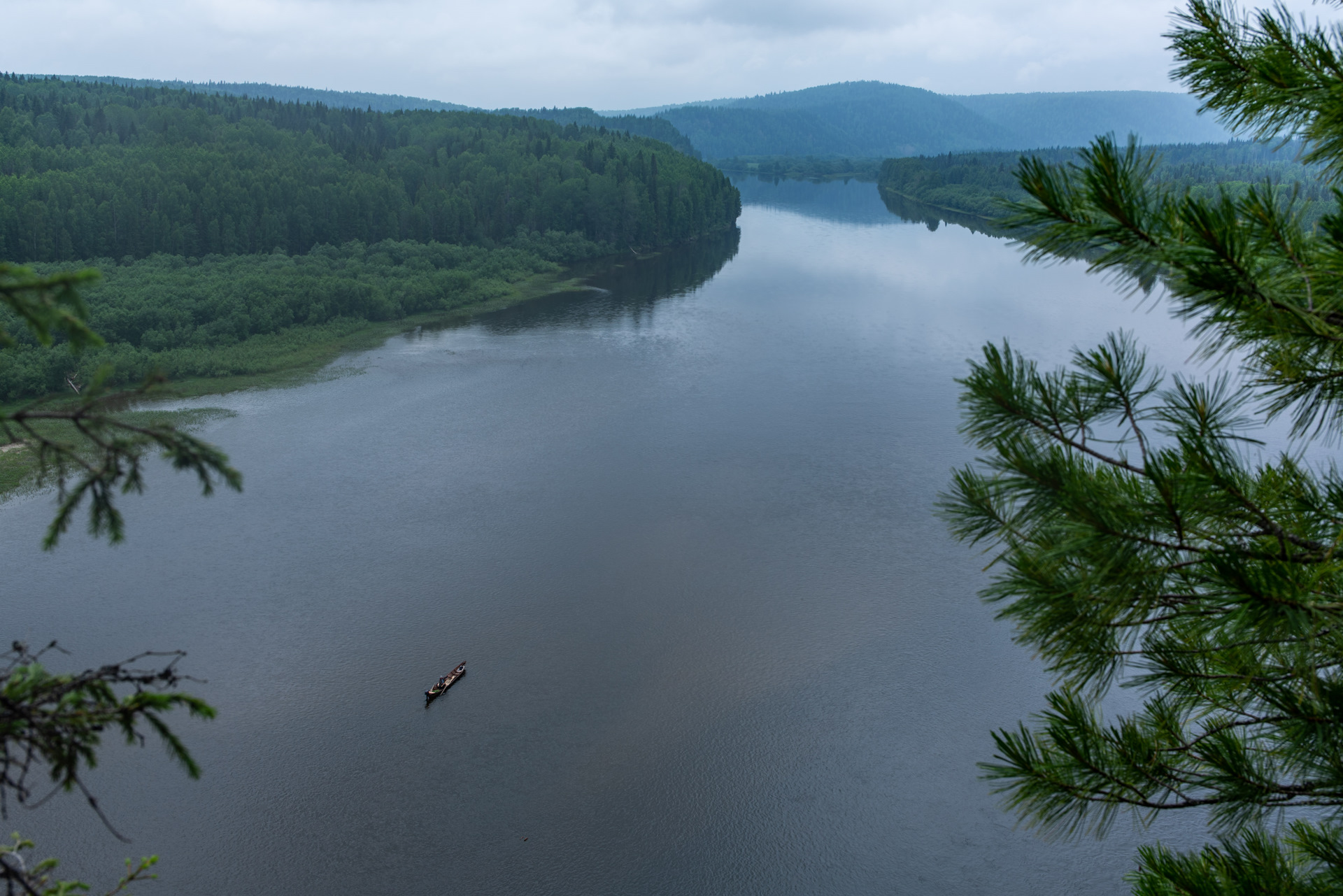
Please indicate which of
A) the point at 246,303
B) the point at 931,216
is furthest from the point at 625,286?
the point at 931,216

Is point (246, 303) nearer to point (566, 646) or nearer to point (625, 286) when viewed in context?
point (625, 286)

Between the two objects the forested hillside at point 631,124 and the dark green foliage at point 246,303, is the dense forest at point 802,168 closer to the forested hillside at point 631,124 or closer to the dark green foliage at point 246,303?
the forested hillside at point 631,124

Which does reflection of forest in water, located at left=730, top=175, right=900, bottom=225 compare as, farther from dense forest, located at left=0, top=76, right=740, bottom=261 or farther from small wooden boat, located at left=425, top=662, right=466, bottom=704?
small wooden boat, located at left=425, top=662, right=466, bottom=704

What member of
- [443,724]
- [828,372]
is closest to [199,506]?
[443,724]

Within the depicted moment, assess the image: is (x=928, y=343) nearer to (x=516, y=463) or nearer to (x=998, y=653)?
(x=516, y=463)

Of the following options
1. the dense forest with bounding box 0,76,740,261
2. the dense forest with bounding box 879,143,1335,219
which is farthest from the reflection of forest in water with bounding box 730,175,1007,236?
the dense forest with bounding box 0,76,740,261

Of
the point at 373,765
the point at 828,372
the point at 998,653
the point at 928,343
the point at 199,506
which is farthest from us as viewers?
the point at 928,343

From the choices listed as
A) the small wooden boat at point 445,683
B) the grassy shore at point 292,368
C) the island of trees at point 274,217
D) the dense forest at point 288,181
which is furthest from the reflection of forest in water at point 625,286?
the small wooden boat at point 445,683
